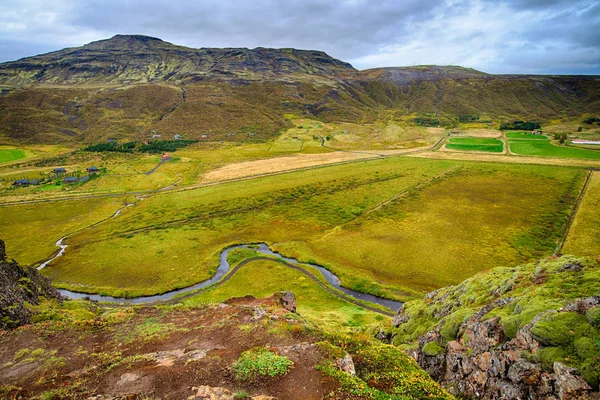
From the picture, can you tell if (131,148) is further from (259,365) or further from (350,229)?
(259,365)

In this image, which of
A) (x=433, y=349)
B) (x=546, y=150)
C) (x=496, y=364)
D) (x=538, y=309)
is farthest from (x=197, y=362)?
(x=546, y=150)

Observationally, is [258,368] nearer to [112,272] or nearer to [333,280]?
[333,280]

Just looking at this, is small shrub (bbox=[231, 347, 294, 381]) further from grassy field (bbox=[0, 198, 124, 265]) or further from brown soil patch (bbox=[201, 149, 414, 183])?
brown soil patch (bbox=[201, 149, 414, 183])

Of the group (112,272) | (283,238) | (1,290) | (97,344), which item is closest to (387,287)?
(283,238)

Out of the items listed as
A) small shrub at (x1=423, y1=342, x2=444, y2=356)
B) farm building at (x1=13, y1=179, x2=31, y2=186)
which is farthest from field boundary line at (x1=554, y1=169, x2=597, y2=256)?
farm building at (x1=13, y1=179, x2=31, y2=186)

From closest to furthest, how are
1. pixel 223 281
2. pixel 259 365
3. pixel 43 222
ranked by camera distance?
1. pixel 259 365
2. pixel 223 281
3. pixel 43 222


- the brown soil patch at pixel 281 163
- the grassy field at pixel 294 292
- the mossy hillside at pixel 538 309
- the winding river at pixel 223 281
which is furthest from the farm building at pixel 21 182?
the mossy hillside at pixel 538 309

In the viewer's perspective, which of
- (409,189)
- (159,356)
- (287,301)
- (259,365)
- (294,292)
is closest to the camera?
(259,365)
